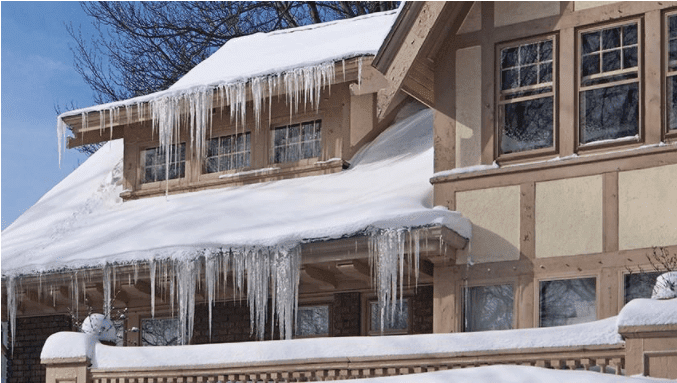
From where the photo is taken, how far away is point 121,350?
12602 millimetres

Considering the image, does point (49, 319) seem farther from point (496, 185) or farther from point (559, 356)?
point (559, 356)

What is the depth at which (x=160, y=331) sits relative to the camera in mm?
17984

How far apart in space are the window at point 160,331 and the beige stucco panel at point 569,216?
6440mm

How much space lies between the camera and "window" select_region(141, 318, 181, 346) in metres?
17.9

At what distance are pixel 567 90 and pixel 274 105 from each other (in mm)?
5200

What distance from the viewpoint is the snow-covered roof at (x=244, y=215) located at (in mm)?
14234

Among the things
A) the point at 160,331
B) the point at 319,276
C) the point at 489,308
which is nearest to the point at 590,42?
the point at 489,308

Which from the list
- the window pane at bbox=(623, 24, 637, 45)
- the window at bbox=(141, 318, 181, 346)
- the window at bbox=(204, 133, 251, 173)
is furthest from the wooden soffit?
the window at bbox=(141, 318, 181, 346)

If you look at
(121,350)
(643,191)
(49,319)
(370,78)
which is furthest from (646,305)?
(49,319)

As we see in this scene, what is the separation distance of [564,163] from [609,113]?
0.74 metres

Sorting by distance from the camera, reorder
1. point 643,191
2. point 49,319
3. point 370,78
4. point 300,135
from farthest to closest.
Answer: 1. point 49,319
2. point 300,135
3. point 370,78
4. point 643,191

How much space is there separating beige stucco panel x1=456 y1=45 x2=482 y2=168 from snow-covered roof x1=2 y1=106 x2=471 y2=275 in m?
0.72

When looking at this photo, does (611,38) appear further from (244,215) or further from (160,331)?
(160,331)

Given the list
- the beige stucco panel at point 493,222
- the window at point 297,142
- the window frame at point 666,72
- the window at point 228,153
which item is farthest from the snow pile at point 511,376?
the window at point 228,153
